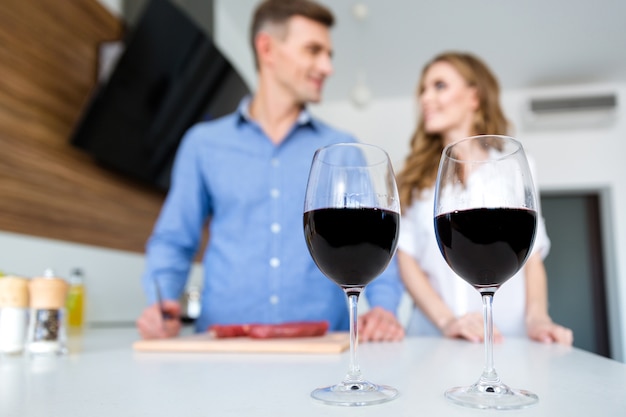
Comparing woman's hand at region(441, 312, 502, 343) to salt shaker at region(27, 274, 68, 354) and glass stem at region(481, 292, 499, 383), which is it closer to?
glass stem at region(481, 292, 499, 383)

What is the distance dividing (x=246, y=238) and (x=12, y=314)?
2.47 ft

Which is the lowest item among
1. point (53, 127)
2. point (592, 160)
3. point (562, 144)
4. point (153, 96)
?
point (53, 127)

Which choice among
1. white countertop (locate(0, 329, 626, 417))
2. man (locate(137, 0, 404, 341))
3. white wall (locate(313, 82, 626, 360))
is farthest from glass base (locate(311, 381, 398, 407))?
white wall (locate(313, 82, 626, 360))

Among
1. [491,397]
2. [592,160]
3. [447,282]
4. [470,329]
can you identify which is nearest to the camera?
[491,397]

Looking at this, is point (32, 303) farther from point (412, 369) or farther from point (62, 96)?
point (62, 96)

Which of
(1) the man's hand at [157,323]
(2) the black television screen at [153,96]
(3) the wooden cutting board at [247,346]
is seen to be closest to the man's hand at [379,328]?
(3) the wooden cutting board at [247,346]

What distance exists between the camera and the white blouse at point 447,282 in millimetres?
1533

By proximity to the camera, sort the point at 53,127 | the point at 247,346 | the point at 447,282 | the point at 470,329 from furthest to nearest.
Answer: the point at 53,127, the point at 447,282, the point at 470,329, the point at 247,346

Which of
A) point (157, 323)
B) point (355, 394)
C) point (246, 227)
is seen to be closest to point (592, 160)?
point (246, 227)

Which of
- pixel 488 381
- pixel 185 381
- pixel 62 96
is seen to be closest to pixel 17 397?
pixel 185 381

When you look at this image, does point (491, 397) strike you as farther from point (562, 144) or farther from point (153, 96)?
point (562, 144)

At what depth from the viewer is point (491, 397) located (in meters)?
0.47

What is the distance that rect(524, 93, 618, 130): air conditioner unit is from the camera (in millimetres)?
4594

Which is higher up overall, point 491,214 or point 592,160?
point 592,160
